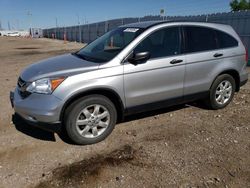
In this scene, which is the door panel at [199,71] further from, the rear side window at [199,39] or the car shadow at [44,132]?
the car shadow at [44,132]

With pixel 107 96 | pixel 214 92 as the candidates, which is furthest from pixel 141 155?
pixel 214 92

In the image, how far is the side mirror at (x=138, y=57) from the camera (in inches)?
164

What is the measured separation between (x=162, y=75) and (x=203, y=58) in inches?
39.0

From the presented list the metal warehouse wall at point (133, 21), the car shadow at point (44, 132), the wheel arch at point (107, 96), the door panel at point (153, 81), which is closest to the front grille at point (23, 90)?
the car shadow at point (44, 132)

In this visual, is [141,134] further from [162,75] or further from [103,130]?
[162,75]

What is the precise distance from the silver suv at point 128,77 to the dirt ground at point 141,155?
15.6 inches

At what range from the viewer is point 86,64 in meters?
4.17

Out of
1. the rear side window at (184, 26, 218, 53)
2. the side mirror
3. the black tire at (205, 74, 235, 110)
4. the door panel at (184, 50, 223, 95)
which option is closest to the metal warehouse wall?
the black tire at (205, 74, 235, 110)

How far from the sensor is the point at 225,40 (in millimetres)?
5434

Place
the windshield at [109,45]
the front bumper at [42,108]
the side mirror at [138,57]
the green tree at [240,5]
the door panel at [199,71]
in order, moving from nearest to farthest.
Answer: the front bumper at [42,108] < the side mirror at [138,57] < the windshield at [109,45] < the door panel at [199,71] < the green tree at [240,5]

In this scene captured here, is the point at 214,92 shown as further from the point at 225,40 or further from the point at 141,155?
the point at 141,155

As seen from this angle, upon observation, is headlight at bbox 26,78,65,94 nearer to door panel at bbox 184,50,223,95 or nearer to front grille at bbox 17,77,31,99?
front grille at bbox 17,77,31,99

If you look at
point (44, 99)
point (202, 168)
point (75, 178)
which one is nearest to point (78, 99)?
point (44, 99)

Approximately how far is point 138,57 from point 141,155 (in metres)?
1.44
